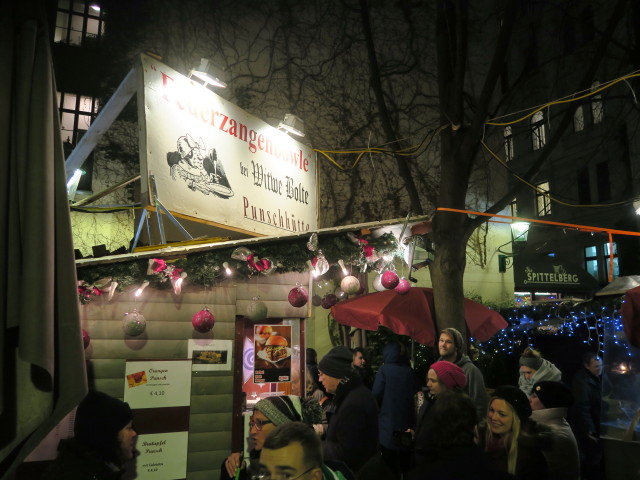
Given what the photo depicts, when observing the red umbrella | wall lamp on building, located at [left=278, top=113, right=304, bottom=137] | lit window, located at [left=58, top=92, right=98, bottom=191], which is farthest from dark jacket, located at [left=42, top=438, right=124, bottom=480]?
lit window, located at [left=58, top=92, right=98, bottom=191]

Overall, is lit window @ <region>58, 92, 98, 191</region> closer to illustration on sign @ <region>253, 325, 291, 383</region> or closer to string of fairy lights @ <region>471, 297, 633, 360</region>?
illustration on sign @ <region>253, 325, 291, 383</region>

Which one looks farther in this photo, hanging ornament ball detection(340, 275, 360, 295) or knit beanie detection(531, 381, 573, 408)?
hanging ornament ball detection(340, 275, 360, 295)

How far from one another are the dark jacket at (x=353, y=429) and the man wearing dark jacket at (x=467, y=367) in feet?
5.10

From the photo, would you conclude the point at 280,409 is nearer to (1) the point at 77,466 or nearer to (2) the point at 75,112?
(1) the point at 77,466

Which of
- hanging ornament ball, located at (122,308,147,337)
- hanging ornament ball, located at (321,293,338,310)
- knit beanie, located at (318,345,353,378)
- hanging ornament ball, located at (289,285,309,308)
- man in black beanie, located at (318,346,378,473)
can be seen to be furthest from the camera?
hanging ornament ball, located at (321,293,338,310)

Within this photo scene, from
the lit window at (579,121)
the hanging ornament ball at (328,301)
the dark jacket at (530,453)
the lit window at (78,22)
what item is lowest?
the dark jacket at (530,453)

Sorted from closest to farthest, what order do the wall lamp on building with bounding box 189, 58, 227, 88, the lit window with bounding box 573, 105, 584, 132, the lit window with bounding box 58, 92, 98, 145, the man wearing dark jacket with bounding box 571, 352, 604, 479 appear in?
the wall lamp on building with bounding box 189, 58, 227, 88
the man wearing dark jacket with bounding box 571, 352, 604, 479
the lit window with bounding box 58, 92, 98, 145
the lit window with bounding box 573, 105, 584, 132

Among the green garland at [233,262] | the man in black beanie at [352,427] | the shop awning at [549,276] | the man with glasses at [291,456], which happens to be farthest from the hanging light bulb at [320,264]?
the shop awning at [549,276]

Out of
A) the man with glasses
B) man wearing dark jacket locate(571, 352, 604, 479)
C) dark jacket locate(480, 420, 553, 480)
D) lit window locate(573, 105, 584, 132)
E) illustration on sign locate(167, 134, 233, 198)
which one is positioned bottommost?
man wearing dark jacket locate(571, 352, 604, 479)

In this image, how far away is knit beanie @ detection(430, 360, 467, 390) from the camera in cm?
578

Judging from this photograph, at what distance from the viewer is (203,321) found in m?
6.40

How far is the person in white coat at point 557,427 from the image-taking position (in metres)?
4.58

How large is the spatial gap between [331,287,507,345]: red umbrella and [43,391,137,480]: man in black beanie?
18.2 ft

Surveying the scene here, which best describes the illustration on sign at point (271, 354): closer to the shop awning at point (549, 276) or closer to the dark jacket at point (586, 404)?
the dark jacket at point (586, 404)
